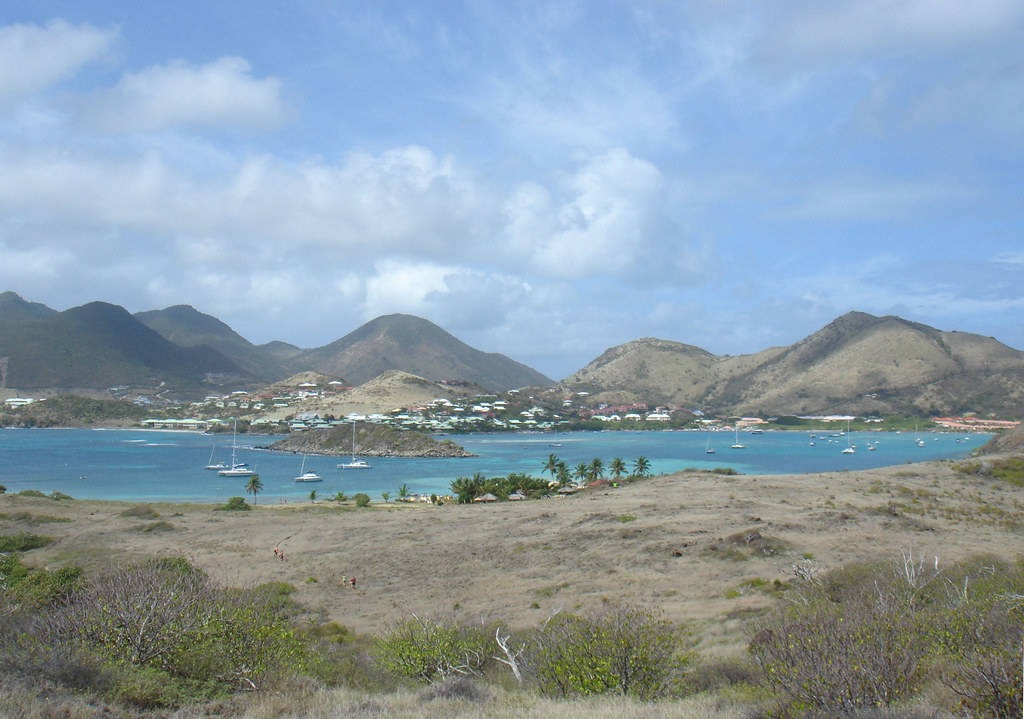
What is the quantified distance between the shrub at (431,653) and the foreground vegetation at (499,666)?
34 millimetres

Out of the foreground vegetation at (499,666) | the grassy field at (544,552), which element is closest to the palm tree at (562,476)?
the grassy field at (544,552)

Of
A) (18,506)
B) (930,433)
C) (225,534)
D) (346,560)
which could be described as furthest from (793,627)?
(930,433)

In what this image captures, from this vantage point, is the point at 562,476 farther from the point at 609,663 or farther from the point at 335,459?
the point at 335,459

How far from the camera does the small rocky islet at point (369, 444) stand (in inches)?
4983

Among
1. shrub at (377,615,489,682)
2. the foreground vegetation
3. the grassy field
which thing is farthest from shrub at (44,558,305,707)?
shrub at (377,615,489,682)

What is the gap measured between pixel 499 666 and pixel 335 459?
111707mm

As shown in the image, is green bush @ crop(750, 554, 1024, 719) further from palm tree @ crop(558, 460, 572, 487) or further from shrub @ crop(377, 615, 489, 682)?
palm tree @ crop(558, 460, 572, 487)

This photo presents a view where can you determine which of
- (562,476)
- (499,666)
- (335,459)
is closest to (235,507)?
(562,476)

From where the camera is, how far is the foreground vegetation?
7605mm

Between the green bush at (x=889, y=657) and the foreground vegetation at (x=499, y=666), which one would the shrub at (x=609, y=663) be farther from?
the green bush at (x=889, y=657)

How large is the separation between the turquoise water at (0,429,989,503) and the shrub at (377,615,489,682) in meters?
56.7

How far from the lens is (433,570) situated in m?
27.7

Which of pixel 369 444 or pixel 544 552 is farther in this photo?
pixel 369 444

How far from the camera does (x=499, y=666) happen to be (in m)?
13.6
